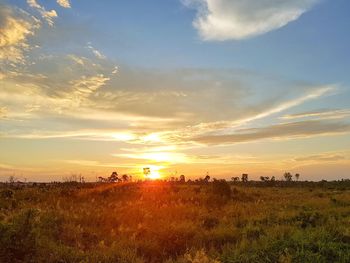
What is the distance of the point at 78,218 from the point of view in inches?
615

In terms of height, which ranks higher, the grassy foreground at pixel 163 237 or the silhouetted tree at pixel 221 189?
the silhouetted tree at pixel 221 189

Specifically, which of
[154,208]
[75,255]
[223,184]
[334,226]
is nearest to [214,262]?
[75,255]

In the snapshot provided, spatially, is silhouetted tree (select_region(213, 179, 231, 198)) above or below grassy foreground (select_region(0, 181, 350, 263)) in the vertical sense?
above

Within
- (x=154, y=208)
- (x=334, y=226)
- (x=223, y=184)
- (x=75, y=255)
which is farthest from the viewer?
(x=223, y=184)

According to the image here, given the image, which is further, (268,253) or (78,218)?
(78,218)

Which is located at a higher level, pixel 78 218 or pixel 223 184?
pixel 223 184

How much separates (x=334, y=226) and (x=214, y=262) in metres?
8.02

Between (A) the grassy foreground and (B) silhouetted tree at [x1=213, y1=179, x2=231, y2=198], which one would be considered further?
(B) silhouetted tree at [x1=213, y1=179, x2=231, y2=198]

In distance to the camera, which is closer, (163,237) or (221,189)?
(163,237)

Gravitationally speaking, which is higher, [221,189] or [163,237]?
[221,189]

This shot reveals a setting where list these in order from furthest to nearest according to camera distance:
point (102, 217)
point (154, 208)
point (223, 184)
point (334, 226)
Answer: point (223, 184) → point (154, 208) → point (102, 217) → point (334, 226)

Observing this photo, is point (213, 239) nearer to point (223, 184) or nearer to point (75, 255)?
point (75, 255)

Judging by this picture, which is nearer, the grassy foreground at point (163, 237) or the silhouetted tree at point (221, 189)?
the grassy foreground at point (163, 237)

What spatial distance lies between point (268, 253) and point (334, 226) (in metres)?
5.28
